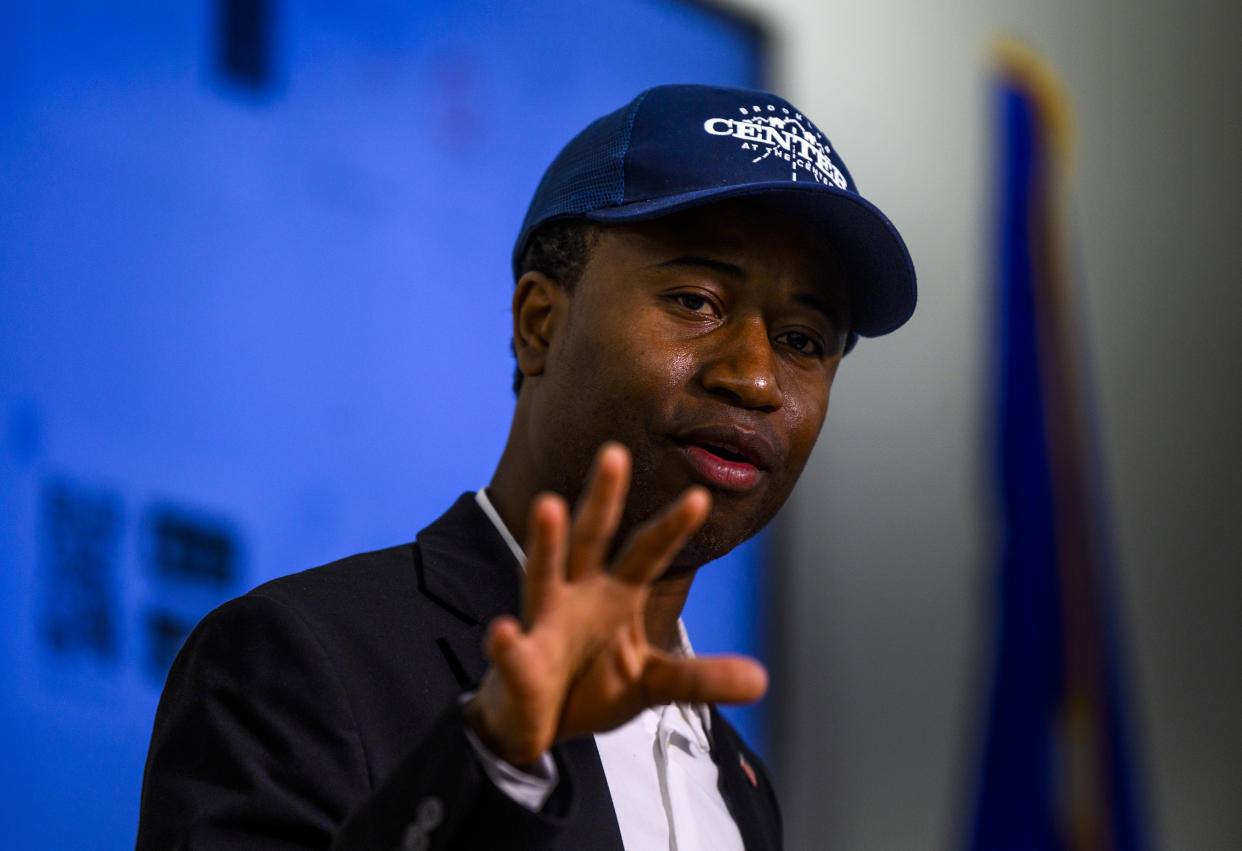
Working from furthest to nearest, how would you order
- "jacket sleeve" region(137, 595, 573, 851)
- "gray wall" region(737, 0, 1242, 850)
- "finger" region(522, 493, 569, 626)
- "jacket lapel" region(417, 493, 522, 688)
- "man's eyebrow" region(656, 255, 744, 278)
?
"gray wall" region(737, 0, 1242, 850)
"man's eyebrow" region(656, 255, 744, 278)
"jacket lapel" region(417, 493, 522, 688)
"jacket sleeve" region(137, 595, 573, 851)
"finger" region(522, 493, 569, 626)

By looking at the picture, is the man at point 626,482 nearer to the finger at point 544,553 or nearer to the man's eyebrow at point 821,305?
the man's eyebrow at point 821,305

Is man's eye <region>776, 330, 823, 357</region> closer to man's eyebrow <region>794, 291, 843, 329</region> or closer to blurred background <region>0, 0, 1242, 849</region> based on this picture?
man's eyebrow <region>794, 291, 843, 329</region>

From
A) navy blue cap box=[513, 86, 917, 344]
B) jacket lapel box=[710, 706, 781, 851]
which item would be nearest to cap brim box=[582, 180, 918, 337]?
navy blue cap box=[513, 86, 917, 344]

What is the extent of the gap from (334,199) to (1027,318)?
5.70ft

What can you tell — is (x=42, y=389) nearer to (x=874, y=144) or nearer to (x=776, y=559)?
(x=776, y=559)

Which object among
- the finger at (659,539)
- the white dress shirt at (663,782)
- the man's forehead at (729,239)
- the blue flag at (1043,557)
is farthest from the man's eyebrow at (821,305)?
the blue flag at (1043,557)

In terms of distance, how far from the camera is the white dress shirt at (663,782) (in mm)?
1270

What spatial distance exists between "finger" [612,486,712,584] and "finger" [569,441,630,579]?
2 centimetres

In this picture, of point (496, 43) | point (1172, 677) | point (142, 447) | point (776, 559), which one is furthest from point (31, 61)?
point (1172, 677)

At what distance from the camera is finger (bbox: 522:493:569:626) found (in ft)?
2.50

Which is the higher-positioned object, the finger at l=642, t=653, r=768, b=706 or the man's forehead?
the man's forehead

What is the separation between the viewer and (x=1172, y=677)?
127 inches

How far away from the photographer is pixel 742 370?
1298mm

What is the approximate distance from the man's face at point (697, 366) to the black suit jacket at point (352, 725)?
17 cm
